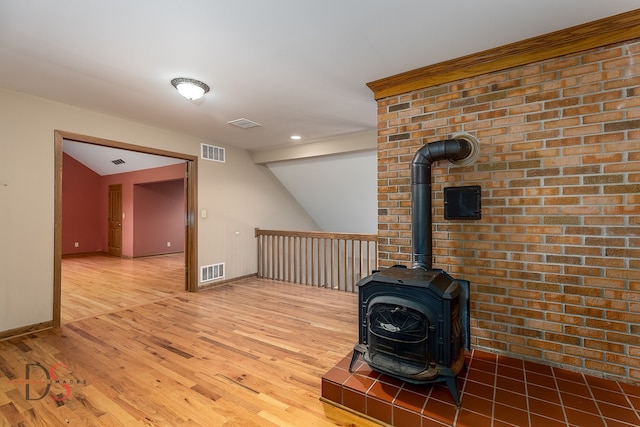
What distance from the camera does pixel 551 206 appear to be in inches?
85.4

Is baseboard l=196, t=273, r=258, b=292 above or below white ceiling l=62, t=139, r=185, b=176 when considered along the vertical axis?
below

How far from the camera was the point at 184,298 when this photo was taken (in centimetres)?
432

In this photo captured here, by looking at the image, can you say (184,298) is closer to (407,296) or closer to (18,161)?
(18,161)

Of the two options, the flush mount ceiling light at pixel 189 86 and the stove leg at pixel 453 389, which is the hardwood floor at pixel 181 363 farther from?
the flush mount ceiling light at pixel 189 86

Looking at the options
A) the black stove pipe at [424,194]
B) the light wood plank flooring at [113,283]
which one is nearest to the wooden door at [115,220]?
the light wood plank flooring at [113,283]

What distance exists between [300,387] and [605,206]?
2376mm

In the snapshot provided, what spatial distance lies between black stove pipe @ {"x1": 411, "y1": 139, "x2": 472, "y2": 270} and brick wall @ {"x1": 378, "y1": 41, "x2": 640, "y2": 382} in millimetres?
279

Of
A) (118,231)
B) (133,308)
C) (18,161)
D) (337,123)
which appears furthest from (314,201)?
(118,231)

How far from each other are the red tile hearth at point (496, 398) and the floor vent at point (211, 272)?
3278 mm

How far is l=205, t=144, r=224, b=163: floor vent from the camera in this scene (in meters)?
4.86

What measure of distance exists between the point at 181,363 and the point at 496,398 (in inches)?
89.1

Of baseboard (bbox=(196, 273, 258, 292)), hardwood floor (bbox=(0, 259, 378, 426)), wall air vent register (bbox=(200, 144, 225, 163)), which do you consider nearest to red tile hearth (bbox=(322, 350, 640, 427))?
hardwood floor (bbox=(0, 259, 378, 426))

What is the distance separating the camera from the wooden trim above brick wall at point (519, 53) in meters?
1.91

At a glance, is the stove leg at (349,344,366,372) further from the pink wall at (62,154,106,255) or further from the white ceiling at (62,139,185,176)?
the pink wall at (62,154,106,255)
